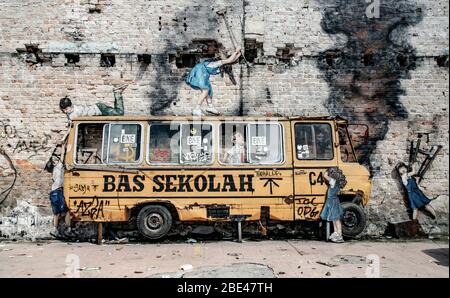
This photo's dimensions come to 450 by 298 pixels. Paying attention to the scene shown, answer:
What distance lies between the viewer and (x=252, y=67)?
26.8 ft

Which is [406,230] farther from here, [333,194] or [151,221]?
[151,221]

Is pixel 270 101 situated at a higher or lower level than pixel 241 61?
lower

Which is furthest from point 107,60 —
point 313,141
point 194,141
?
point 313,141

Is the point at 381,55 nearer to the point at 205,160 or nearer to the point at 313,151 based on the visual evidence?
the point at 313,151

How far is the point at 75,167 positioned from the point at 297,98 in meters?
4.67

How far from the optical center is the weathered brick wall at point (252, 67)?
7.91 m

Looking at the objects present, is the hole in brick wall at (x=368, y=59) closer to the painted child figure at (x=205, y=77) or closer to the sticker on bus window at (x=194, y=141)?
the painted child figure at (x=205, y=77)

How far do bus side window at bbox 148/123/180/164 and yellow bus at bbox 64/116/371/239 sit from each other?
0.7 inches

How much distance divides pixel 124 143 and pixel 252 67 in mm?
3189

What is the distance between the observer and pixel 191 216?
6.89m

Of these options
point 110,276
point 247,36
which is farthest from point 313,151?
point 110,276

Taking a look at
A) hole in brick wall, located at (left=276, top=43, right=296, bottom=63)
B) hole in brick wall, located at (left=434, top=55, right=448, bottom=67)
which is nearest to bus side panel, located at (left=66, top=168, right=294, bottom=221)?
hole in brick wall, located at (left=276, top=43, right=296, bottom=63)

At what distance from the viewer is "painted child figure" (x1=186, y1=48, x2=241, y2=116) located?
805 centimetres
